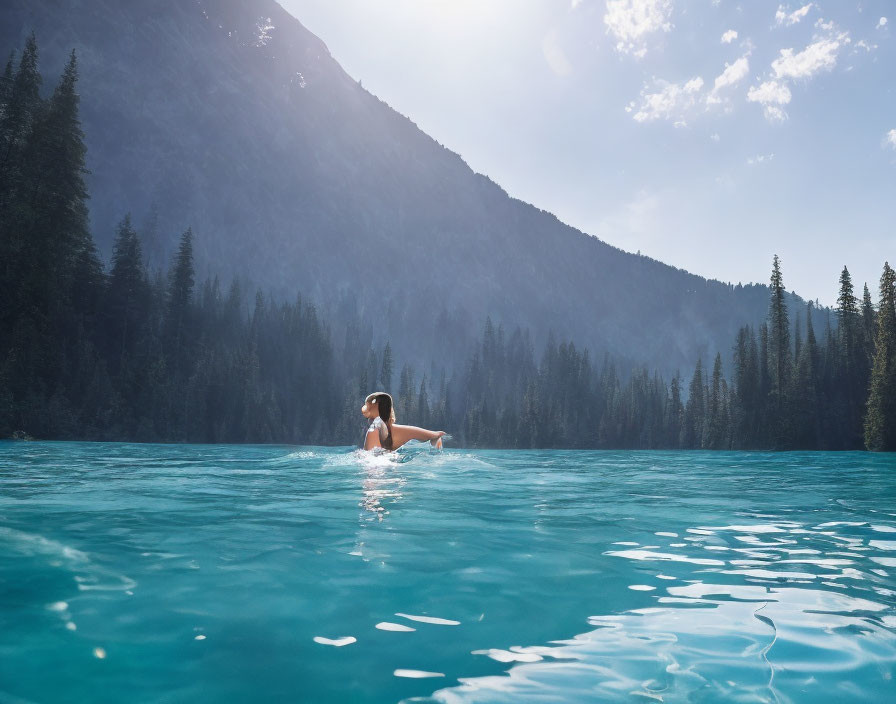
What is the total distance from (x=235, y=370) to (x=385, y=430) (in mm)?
82188

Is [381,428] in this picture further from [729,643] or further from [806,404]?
[806,404]

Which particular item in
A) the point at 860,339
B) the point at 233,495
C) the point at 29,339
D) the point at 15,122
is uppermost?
the point at 15,122

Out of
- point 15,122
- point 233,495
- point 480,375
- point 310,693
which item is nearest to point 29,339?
point 15,122

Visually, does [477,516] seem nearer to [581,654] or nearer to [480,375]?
[581,654]

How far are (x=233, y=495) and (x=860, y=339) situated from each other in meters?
105

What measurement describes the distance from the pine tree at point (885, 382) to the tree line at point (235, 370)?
0.16 meters

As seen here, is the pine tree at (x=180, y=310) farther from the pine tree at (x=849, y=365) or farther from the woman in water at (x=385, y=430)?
the pine tree at (x=849, y=365)

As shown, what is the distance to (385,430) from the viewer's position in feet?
55.7

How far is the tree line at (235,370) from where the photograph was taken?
47.5 metres

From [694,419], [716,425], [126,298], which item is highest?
[126,298]

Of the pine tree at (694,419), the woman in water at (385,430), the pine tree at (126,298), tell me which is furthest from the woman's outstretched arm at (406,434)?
the pine tree at (694,419)

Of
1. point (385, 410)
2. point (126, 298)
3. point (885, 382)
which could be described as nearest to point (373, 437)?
point (385, 410)

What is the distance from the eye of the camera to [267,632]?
3449 millimetres

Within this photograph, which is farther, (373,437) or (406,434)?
(406,434)
